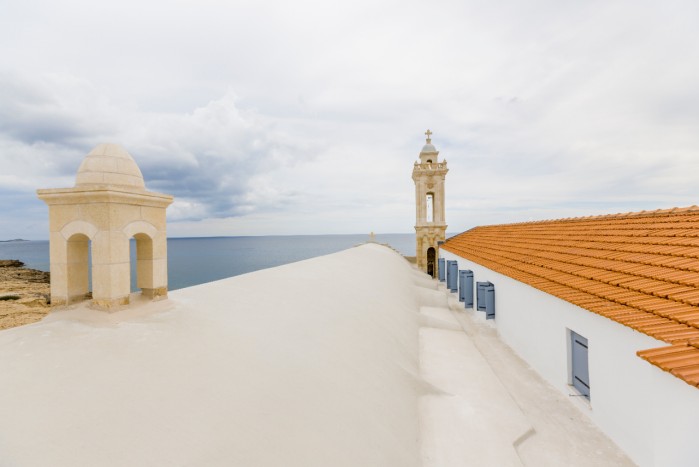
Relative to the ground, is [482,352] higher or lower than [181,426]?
lower

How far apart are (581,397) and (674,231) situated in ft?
17.7

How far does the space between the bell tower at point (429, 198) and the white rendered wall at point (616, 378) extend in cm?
2248

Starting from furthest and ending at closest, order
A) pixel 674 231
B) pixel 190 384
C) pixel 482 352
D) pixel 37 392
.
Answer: pixel 482 352
pixel 674 231
pixel 190 384
pixel 37 392

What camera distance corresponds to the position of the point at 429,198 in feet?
119

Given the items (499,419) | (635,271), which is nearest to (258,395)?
(499,419)

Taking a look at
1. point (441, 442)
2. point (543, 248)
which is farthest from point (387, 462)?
point (543, 248)

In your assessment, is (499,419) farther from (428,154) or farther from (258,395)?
(428,154)

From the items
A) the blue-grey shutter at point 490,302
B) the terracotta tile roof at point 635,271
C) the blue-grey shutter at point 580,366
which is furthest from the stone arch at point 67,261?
the blue-grey shutter at point 490,302

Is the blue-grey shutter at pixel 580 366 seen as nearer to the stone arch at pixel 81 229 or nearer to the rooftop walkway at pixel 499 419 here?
the rooftop walkway at pixel 499 419

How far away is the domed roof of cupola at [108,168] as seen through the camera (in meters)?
5.91

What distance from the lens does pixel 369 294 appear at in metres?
13.4

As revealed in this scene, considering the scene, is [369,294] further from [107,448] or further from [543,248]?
[107,448]

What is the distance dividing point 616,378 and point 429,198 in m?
30.2

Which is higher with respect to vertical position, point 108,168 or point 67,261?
point 108,168
